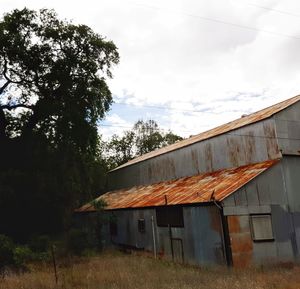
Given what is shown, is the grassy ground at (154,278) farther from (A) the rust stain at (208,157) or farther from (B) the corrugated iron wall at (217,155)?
(A) the rust stain at (208,157)

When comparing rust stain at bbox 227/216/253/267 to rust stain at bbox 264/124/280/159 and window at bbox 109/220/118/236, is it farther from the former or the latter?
window at bbox 109/220/118/236

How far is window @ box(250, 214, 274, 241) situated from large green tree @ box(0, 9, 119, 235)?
16.7 meters

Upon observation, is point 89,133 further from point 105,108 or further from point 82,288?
point 82,288

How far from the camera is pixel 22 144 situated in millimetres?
30672

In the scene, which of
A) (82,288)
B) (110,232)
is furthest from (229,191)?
(110,232)

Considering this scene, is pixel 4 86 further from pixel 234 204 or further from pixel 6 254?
pixel 234 204

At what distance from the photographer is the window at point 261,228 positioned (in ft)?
56.2

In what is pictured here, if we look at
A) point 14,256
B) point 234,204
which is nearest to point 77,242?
point 14,256

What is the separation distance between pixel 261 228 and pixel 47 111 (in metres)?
18.6

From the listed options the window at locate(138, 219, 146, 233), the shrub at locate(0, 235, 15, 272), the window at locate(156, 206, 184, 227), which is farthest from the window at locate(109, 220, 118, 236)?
the shrub at locate(0, 235, 15, 272)

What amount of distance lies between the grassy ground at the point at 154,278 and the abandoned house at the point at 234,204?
140 centimetres

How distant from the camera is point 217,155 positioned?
2400cm

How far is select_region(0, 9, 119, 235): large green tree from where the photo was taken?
95.8 feet

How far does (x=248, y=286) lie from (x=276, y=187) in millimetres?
7452
